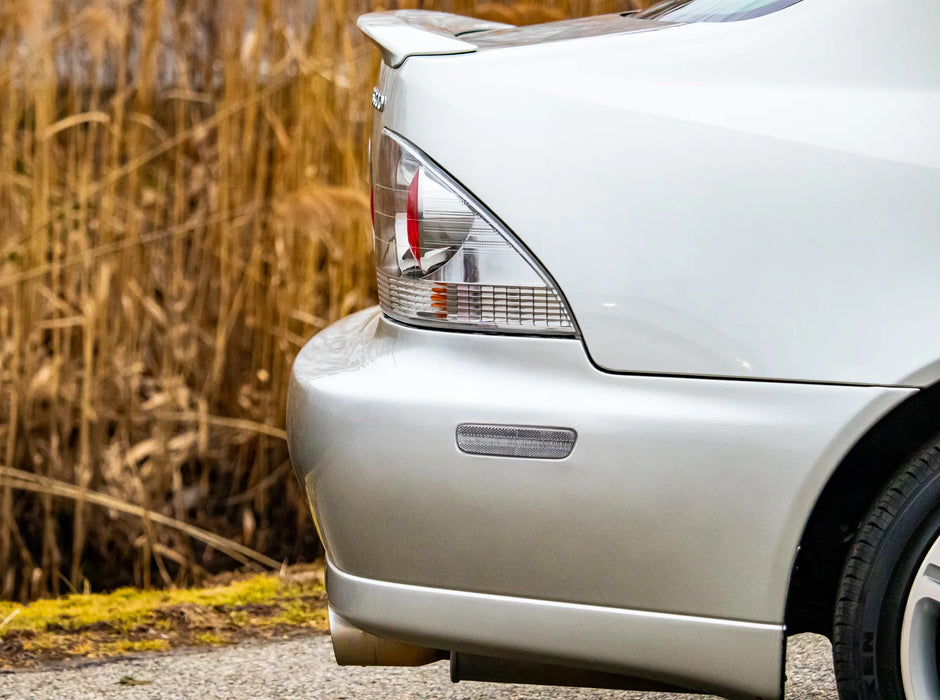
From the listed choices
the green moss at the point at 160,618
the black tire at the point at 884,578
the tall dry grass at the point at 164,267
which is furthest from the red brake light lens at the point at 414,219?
the tall dry grass at the point at 164,267

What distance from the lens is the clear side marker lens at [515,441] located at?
141cm

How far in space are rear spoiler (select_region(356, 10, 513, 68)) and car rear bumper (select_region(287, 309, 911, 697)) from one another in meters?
0.39

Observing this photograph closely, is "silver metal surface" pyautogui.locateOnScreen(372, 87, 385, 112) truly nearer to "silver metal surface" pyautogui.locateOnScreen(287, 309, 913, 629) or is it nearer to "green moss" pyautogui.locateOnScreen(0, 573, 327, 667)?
"silver metal surface" pyautogui.locateOnScreen(287, 309, 913, 629)

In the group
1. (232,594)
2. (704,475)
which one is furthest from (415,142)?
(232,594)

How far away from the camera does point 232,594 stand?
3.08 m

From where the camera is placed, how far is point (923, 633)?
Answer: 147 centimetres

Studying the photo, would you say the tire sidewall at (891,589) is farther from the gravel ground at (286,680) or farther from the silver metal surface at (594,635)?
the gravel ground at (286,680)

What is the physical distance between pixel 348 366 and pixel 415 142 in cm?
32

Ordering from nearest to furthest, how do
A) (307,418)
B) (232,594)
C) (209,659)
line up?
(307,418), (209,659), (232,594)

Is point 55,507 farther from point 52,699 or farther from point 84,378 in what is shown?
point 52,699

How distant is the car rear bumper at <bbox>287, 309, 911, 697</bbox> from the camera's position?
1.39 m

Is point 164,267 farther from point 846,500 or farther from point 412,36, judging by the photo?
point 846,500

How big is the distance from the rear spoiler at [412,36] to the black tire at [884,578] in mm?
799

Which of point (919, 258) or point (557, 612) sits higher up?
point (919, 258)
